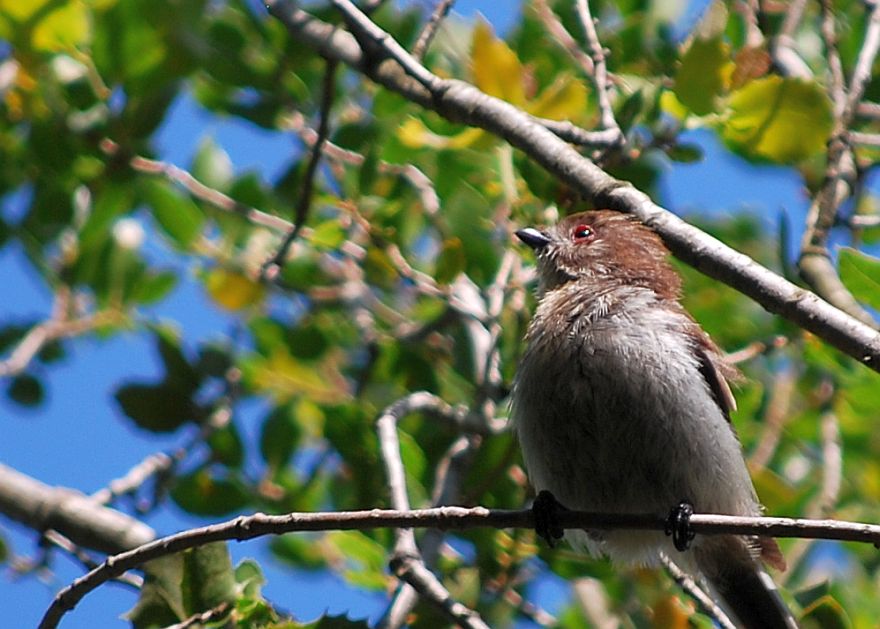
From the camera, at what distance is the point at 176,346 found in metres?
5.86

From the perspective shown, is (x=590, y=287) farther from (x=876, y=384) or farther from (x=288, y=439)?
(x=288, y=439)

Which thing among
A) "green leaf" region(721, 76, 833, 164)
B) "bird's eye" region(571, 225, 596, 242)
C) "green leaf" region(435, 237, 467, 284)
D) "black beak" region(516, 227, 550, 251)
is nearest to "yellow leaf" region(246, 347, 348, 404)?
"green leaf" region(435, 237, 467, 284)

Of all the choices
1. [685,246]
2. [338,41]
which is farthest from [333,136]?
[685,246]

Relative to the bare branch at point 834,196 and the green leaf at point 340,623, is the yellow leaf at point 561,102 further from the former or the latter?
the green leaf at point 340,623

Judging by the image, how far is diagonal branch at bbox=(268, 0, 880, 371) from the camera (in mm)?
3586

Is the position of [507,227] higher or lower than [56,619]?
higher

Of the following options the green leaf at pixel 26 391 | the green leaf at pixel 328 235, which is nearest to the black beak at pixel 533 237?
the green leaf at pixel 328 235

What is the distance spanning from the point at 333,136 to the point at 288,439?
138 cm

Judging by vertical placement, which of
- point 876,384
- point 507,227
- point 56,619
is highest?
point 876,384

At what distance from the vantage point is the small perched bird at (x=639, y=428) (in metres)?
4.48

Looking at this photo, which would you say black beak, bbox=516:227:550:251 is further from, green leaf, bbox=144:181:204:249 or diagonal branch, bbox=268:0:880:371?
green leaf, bbox=144:181:204:249

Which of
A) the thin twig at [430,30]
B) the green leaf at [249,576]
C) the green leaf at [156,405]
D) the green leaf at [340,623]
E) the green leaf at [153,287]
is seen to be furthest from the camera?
the green leaf at [153,287]

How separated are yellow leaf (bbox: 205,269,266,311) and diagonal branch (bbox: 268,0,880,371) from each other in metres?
1.69

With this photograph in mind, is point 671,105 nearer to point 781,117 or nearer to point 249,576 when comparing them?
point 781,117
